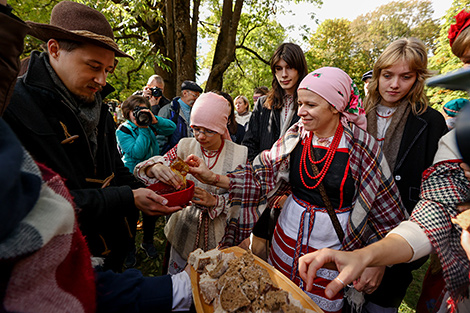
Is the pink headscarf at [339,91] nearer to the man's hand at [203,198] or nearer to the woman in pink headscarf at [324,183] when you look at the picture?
the woman in pink headscarf at [324,183]

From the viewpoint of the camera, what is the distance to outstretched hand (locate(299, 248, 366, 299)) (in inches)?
41.8

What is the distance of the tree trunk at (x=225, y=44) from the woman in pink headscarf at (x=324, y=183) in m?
6.11

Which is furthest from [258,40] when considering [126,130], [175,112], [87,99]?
[87,99]

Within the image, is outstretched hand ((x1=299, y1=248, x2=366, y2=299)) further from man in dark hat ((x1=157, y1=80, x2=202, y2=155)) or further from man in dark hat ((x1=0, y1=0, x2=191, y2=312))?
man in dark hat ((x1=157, y1=80, x2=202, y2=155))

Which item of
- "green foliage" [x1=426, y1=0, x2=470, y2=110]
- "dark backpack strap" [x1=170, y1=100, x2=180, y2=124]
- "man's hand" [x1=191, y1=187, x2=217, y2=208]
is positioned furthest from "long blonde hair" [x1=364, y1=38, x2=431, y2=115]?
"green foliage" [x1=426, y1=0, x2=470, y2=110]

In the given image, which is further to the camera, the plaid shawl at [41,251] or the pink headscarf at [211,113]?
the pink headscarf at [211,113]

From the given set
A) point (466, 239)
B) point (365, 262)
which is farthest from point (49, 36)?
point (466, 239)

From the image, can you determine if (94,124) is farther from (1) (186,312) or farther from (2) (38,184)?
(1) (186,312)

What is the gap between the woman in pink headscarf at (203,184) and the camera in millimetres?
2237

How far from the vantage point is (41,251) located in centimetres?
66

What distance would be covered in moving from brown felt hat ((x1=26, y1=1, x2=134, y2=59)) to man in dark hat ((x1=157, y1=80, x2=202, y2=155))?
288 centimetres

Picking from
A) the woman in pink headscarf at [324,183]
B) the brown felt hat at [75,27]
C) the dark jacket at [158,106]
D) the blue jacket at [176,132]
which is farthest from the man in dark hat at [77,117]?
the dark jacket at [158,106]

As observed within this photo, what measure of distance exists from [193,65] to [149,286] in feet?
23.2

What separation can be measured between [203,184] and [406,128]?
6.82 feet
